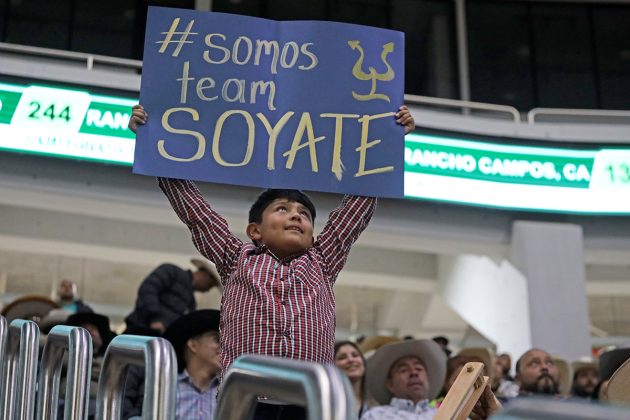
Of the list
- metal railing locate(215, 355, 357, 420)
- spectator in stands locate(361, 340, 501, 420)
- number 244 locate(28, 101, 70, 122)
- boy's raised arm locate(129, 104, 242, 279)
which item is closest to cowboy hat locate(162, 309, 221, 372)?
spectator in stands locate(361, 340, 501, 420)

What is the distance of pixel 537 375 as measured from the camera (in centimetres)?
444

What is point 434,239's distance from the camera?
9.05 metres

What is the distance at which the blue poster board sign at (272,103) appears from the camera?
2.54 meters

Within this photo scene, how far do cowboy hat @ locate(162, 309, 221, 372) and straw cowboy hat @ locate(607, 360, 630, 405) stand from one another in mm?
1524

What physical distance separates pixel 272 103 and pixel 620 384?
52.9 inches

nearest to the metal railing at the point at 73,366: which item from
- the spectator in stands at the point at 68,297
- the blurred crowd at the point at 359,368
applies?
the blurred crowd at the point at 359,368

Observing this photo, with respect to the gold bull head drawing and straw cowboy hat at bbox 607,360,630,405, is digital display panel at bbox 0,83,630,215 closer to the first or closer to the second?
the gold bull head drawing

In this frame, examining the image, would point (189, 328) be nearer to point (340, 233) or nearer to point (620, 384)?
point (340, 233)

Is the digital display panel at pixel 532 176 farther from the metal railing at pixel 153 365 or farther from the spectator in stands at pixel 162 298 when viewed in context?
the metal railing at pixel 153 365

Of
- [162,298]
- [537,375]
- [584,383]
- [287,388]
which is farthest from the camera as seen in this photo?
[584,383]

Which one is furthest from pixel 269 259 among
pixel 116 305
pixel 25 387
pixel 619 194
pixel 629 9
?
pixel 116 305

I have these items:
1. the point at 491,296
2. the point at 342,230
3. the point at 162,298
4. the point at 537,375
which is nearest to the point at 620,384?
the point at 342,230

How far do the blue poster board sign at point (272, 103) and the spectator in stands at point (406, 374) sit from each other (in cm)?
133

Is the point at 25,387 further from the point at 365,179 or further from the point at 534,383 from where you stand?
the point at 534,383
